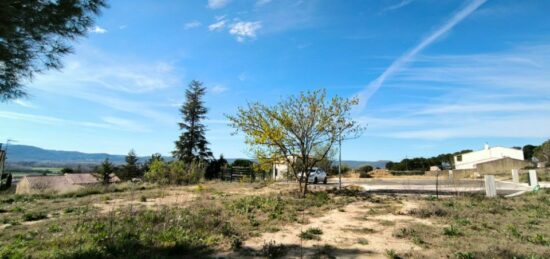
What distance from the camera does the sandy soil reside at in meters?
5.75

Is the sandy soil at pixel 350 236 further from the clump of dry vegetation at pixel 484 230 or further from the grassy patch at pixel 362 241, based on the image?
the clump of dry vegetation at pixel 484 230

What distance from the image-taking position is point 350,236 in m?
6.90

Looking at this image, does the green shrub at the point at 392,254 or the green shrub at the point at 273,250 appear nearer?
the green shrub at the point at 392,254

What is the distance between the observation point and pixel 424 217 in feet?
29.7

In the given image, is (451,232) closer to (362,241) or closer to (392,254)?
(362,241)

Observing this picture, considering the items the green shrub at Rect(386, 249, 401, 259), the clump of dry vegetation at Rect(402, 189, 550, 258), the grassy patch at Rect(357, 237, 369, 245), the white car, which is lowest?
the grassy patch at Rect(357, 237, 369, 245)

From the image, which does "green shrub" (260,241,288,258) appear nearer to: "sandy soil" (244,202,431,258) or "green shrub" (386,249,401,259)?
"sandy soil" (244,202,431,258)

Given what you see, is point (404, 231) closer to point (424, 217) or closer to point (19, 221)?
point (424, 217)

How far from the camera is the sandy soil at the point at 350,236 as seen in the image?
5.75 metres

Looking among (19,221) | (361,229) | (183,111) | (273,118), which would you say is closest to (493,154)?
(183,111)

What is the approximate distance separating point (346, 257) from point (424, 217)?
189 inches

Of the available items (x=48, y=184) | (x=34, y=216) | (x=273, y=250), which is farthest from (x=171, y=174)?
(x=273, y=250)

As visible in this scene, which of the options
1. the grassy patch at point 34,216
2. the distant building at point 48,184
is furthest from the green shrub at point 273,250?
the distant building at point 48,184

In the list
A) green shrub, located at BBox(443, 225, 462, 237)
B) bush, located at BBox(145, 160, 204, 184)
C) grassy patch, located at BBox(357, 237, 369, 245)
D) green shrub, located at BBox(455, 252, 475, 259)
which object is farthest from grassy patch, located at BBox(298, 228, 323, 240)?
bush, located at BBox(145, 160, 204, 184)
